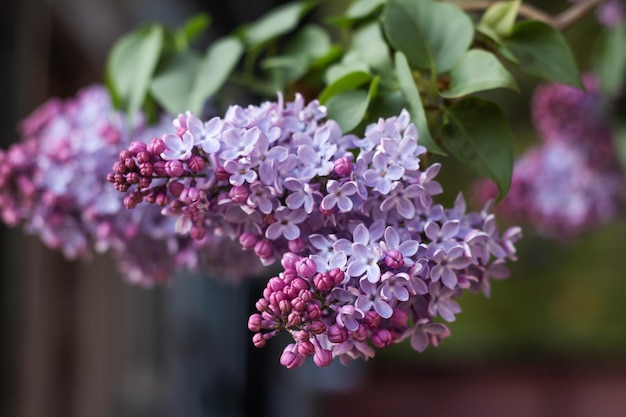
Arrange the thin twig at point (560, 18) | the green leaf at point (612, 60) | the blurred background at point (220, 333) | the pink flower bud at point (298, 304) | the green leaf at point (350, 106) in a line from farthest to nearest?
the blurred background at point (220, 333)
the green leaf at point (612, 60)
the thin twig at point (560, 18)
the green leaf at point (350, 106)
the pink flower bud at point (298, 304)

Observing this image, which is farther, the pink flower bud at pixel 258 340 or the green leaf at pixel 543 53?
the green leaf at pixel 543 53

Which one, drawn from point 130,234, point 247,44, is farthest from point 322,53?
point 130,234

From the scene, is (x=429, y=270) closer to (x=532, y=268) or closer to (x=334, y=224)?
(x=334, y=224)

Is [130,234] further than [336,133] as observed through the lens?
Yes

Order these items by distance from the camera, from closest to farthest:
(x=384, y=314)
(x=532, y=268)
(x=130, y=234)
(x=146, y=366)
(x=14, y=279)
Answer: (x=384, y=314), (x=130, y=234), (x=14, y=279), (x=146, y=366), (x=532, y=268)

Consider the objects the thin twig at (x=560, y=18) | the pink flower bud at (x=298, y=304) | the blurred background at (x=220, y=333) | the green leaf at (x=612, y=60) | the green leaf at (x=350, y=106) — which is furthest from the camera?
the blurred background at (x=220, y=333)

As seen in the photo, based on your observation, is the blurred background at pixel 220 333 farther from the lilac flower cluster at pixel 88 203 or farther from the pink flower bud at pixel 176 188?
the pink flower bud at pixel 176 188

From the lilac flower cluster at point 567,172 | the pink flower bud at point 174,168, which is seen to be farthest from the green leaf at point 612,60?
the pink flower bud at point 174,168
